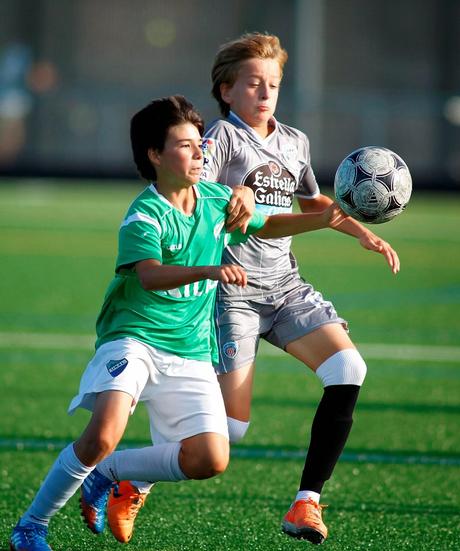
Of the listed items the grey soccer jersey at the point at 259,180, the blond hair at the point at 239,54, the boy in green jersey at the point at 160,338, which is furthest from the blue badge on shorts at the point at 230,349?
the blond hair at the point at 239,54

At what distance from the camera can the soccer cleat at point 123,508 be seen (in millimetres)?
4570

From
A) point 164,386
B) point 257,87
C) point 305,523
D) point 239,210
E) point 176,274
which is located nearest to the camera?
point 176,274

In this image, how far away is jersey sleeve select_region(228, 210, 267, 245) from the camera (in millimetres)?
4648

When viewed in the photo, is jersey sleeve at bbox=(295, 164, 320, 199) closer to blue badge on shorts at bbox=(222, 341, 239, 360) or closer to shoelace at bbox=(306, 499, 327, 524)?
blue badge on shorts at bbox=(222, 341, 239, 360)

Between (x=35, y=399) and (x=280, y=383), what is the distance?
176 cm

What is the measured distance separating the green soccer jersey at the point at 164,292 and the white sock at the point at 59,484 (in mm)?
459

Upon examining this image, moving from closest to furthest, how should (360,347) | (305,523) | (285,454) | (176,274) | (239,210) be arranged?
(176,274) < (305,523) < (239,210) < (285,454) < (360,347)

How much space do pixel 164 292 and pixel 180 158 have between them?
487 mm

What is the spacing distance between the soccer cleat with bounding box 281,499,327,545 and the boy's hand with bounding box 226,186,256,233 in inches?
42.3

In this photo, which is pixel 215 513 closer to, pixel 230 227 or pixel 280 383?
pixel 230 227

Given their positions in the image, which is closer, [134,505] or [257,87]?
[134,505]

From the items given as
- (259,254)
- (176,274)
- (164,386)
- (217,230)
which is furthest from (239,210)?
(164,386)

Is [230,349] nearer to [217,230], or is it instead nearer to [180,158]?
[217,230]

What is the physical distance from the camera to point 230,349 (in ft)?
16.0
